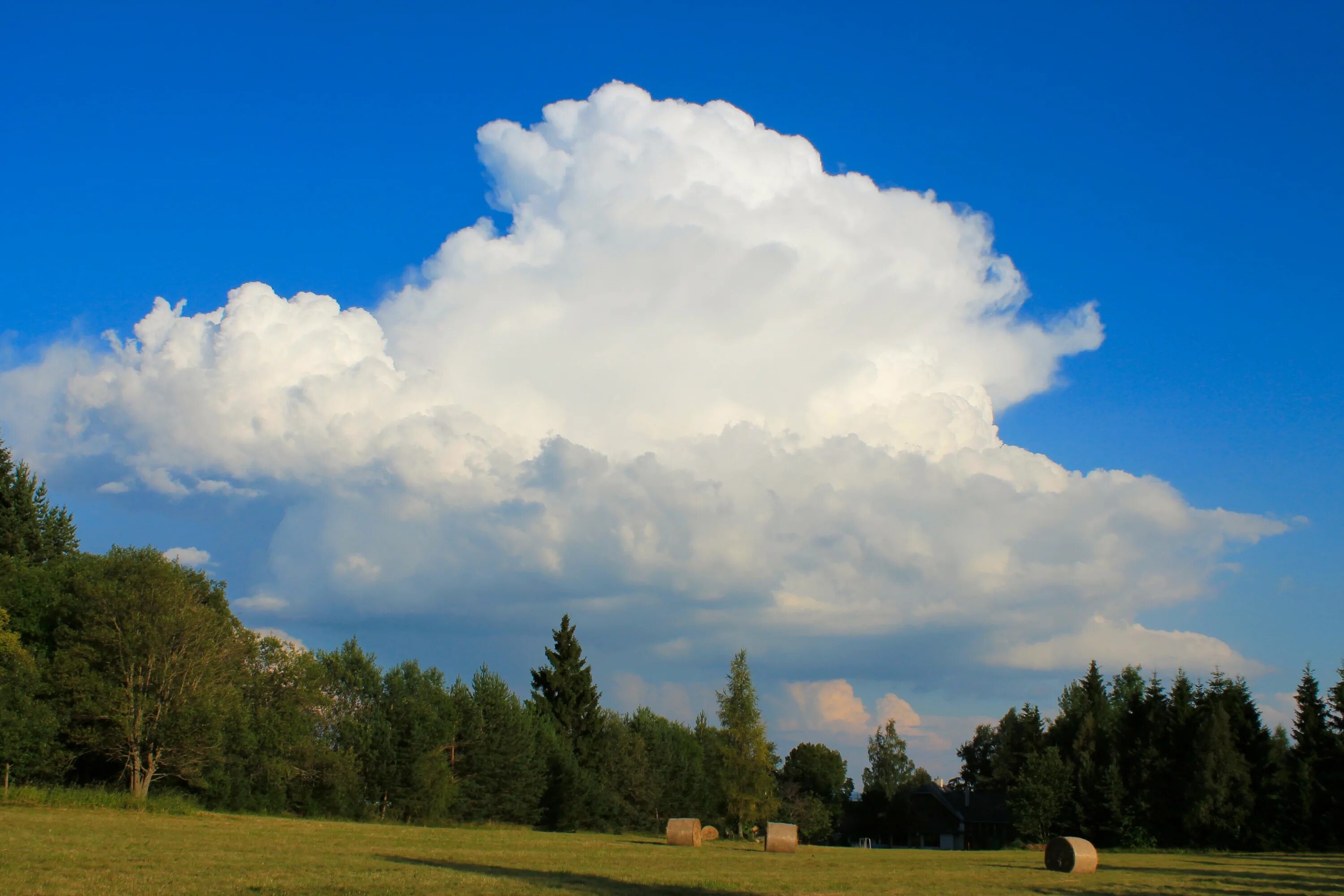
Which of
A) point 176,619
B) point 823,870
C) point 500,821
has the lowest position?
point 500,821

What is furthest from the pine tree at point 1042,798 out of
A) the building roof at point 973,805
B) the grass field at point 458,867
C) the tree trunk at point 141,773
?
the tree trunk at point 141,773

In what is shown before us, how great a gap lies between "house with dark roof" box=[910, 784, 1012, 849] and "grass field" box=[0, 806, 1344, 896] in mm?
64353

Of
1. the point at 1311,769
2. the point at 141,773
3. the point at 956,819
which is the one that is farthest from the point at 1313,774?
the point at 141,773

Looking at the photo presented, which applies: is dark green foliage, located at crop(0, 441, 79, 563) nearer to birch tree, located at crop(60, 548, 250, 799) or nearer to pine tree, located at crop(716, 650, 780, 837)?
birch tree, located at crop(60, 548, 250, 799)

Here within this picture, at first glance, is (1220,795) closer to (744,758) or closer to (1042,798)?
(1042,798)

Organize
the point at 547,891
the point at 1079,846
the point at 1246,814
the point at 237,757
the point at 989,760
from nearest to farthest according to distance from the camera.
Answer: the point at 547,891 < the point at 1079,846 < the point at 237,757 < the point at 1246,814 < the point at 989,760

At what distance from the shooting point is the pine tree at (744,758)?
2596 inches

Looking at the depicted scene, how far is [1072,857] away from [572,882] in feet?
73.6

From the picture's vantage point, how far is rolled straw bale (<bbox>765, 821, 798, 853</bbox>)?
1797 inches

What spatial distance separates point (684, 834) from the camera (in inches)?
1871

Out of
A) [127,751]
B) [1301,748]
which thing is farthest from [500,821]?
[1301,748]

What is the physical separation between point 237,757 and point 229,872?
133ft

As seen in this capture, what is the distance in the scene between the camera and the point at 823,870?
31406 mm

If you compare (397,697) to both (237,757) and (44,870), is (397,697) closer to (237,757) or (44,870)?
(237,757)
